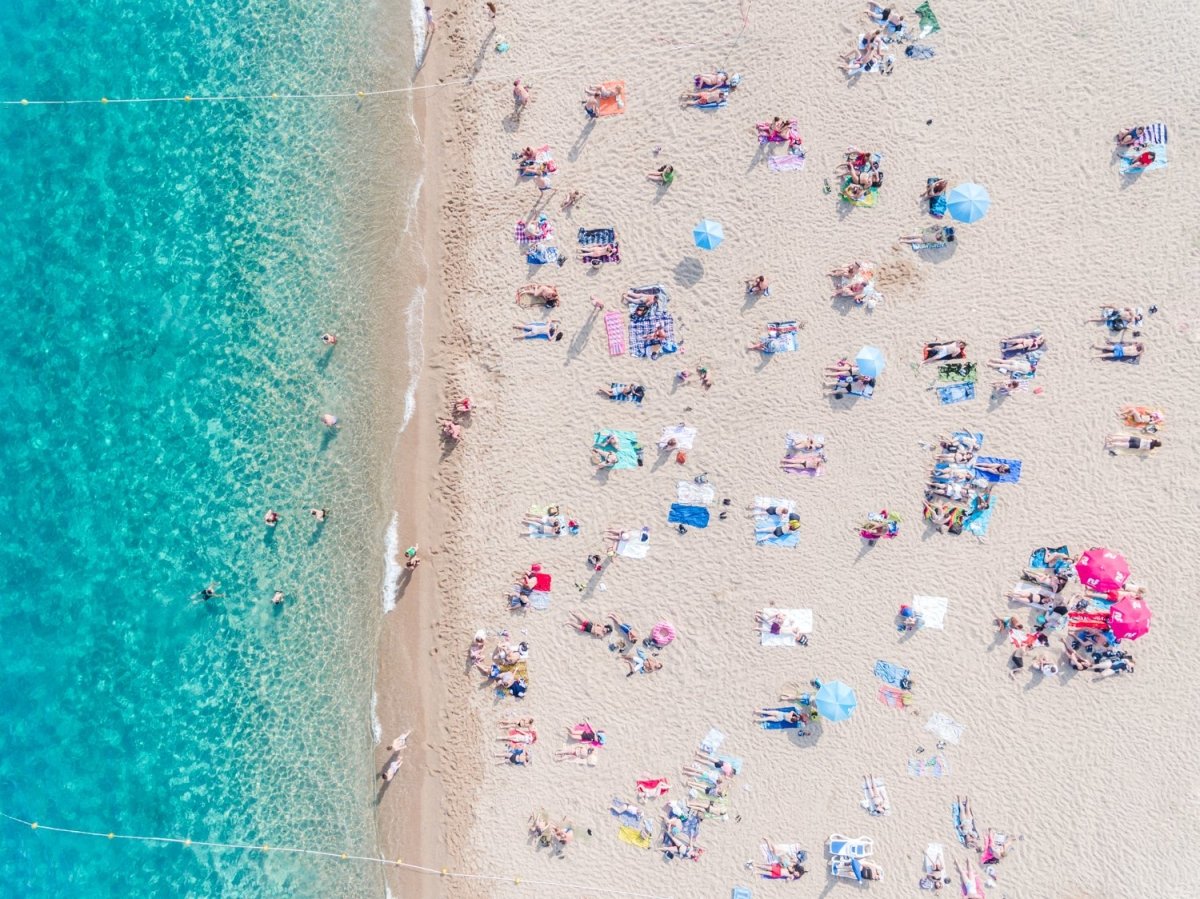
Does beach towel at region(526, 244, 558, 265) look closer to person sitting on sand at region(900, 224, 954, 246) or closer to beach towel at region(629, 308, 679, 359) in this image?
beach towel at region(629, 308, 679, 359)

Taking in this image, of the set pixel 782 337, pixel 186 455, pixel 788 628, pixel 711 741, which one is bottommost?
pixel 711 741

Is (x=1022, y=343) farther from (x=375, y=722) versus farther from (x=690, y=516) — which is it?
(x=375, y=722)

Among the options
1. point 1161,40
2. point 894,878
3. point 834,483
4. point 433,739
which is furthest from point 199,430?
point 1161,40

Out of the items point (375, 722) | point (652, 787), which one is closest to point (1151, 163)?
point (652, 787)

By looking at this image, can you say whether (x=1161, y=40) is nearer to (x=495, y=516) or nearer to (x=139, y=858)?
(x=495, y=516)

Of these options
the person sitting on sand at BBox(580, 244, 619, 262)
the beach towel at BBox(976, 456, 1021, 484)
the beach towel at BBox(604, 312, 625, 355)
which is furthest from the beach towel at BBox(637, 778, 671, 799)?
the person sitting on sand at BBox(580, 244, 619, 262)

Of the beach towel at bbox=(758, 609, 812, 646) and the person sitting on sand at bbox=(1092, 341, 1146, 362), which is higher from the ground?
the person sitting on sand at bbox=(1092, 341, 1146, 362)
